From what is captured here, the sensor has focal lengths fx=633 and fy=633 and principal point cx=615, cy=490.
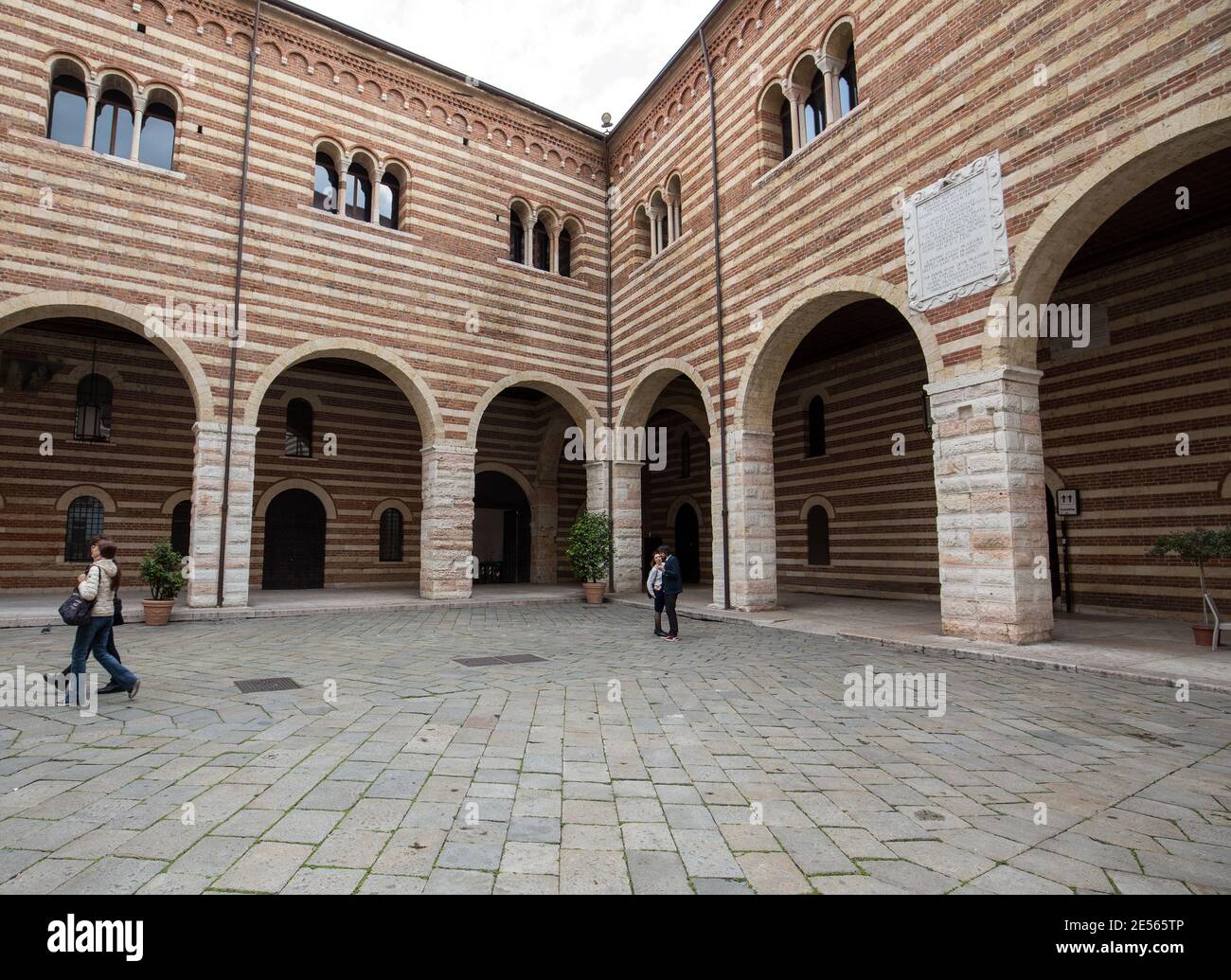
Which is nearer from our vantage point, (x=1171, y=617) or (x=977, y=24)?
(x=977, y=24)

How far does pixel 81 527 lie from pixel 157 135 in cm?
886

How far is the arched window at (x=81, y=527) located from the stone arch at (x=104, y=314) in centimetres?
510

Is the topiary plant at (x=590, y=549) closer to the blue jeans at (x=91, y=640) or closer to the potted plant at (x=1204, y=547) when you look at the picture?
the blue jeans at (x=91, y=640)

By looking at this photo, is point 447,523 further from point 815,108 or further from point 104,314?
point 815,108

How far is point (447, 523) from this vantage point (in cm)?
1386

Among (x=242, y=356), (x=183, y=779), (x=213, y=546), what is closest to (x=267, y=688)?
(x=183, y=779)

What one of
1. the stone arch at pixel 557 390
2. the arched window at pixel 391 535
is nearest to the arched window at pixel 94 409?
the arched window at pixel 391 535

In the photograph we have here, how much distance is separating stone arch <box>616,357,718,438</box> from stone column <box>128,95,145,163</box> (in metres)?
10.6

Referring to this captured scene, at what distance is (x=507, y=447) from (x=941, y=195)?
14.2 m

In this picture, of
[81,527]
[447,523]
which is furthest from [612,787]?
[81,527]

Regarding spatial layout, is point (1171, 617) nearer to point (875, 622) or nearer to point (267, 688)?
point (875, 622)

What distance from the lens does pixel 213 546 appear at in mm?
11383

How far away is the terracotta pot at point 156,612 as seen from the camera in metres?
10.4

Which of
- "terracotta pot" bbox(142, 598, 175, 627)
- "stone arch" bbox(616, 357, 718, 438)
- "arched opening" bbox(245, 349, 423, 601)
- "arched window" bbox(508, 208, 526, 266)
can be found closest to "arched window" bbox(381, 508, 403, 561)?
"arched opening" bbox(245, 349, 423, 601)
